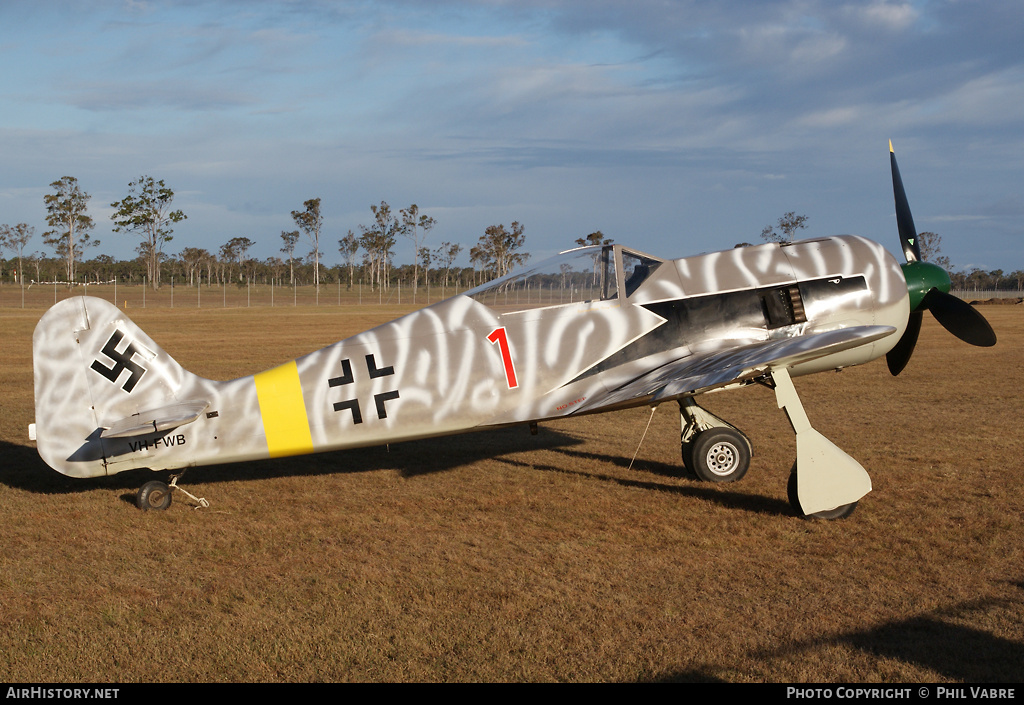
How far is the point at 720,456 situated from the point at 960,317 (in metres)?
2.90

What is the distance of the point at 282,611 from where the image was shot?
5070mm

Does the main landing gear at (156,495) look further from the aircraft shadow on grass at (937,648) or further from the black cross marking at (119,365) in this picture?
the aircraft shadow on grass at (937,648)

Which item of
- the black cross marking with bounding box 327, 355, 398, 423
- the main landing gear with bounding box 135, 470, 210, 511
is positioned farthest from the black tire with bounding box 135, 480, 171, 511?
the black cross marking with bounding box 327, 355, 398, 423

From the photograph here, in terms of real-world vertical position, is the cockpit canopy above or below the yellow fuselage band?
above

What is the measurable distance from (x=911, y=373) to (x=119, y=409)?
51.7 feet

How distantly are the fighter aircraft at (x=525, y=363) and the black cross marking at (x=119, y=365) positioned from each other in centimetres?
1

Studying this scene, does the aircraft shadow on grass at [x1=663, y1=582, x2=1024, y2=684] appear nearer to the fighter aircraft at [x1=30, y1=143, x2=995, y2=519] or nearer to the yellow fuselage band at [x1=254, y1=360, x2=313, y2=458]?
the fighter aircraft at [x1=30, y1=143, x2=995, y2=519]

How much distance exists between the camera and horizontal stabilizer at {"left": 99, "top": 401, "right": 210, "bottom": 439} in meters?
6.87

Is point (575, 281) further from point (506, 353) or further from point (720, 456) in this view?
point (720, 456)

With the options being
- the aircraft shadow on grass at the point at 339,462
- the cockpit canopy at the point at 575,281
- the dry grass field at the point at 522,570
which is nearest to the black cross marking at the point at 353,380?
the dry grass field at the point at 522,570

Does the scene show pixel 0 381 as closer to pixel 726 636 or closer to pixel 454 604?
pixel 454 604

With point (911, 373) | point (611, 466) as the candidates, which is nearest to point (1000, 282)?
point (911, 373)

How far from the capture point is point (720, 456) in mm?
8070

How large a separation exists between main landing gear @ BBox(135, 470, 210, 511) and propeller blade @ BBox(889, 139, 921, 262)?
27.7 feet
